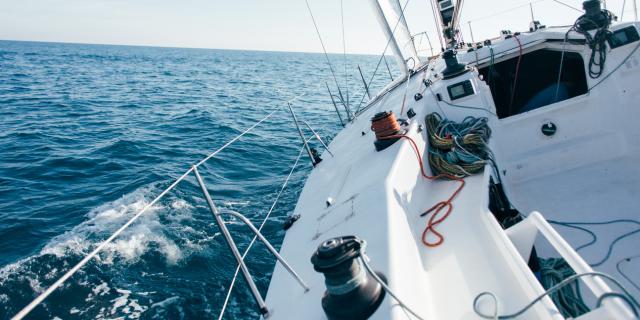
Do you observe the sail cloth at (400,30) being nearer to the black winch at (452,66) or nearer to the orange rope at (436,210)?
the black winch at (452,66)

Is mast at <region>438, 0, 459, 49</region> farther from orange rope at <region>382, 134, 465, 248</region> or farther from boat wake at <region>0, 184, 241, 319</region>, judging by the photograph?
boat wake at <region>0, 184, 241, 319</region>

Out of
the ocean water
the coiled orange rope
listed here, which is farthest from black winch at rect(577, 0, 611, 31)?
the ocean water

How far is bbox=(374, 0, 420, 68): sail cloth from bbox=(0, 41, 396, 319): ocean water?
3.12 metres

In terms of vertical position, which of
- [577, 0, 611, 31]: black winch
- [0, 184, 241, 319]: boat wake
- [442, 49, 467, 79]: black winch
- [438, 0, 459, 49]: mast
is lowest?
[0, 184, 241, 319]: boat wake

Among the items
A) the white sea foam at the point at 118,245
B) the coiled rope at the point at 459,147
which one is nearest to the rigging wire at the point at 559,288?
the coiled rope at the point at 459,147

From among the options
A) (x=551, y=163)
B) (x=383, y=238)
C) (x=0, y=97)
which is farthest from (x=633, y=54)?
(x=0, y=97)

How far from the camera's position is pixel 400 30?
6680 mm

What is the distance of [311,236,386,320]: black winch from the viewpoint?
1324 mm

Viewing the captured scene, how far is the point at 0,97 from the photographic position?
14609 mm

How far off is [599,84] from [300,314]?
11.4 ft

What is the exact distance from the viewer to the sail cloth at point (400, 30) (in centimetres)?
598

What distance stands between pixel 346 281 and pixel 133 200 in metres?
5.54

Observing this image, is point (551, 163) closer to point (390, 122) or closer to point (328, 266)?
point (390, 122)

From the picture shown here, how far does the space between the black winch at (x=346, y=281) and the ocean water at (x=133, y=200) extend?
2.45 meters
